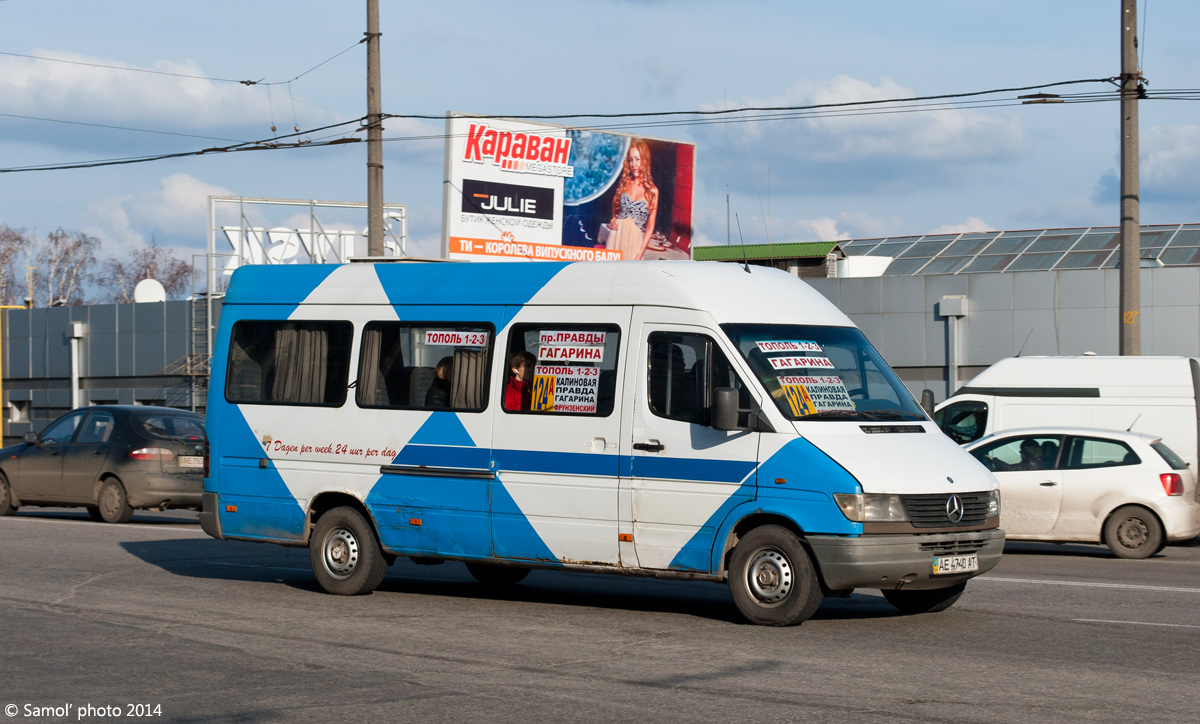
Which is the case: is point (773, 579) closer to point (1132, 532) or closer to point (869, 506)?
point (869, 506)

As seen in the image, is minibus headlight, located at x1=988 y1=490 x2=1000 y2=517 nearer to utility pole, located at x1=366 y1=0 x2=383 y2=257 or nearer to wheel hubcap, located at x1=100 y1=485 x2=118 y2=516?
wheel hubcap, located at x1=100 y1=485 x2=118 y2=516

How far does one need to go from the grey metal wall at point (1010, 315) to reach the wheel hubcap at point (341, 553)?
21.7 m

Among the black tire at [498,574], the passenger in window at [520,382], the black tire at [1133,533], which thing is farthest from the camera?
the black tire at [1133,533]

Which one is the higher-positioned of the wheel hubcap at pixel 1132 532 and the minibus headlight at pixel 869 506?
the minibus headlight at pixel 869 506

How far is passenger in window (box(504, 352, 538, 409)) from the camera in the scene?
1008 cm

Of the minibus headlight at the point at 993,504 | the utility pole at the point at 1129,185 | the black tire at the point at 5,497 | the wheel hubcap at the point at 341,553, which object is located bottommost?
the black tire at the point at 5,497

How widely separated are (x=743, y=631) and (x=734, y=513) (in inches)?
31.3

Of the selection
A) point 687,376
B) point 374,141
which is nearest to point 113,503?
point 374,141

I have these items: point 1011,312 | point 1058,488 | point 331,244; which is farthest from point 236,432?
point 331,244

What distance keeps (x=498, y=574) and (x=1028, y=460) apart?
274 inches

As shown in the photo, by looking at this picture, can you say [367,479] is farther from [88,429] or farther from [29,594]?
[88,429]

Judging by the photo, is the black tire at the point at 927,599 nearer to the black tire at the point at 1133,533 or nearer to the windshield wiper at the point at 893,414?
the windshield wiper at the point at 893,414

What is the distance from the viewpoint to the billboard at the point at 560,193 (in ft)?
89.5

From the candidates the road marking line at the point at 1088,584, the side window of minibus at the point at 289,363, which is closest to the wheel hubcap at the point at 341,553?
the side window of minibus at the point at 289,363
